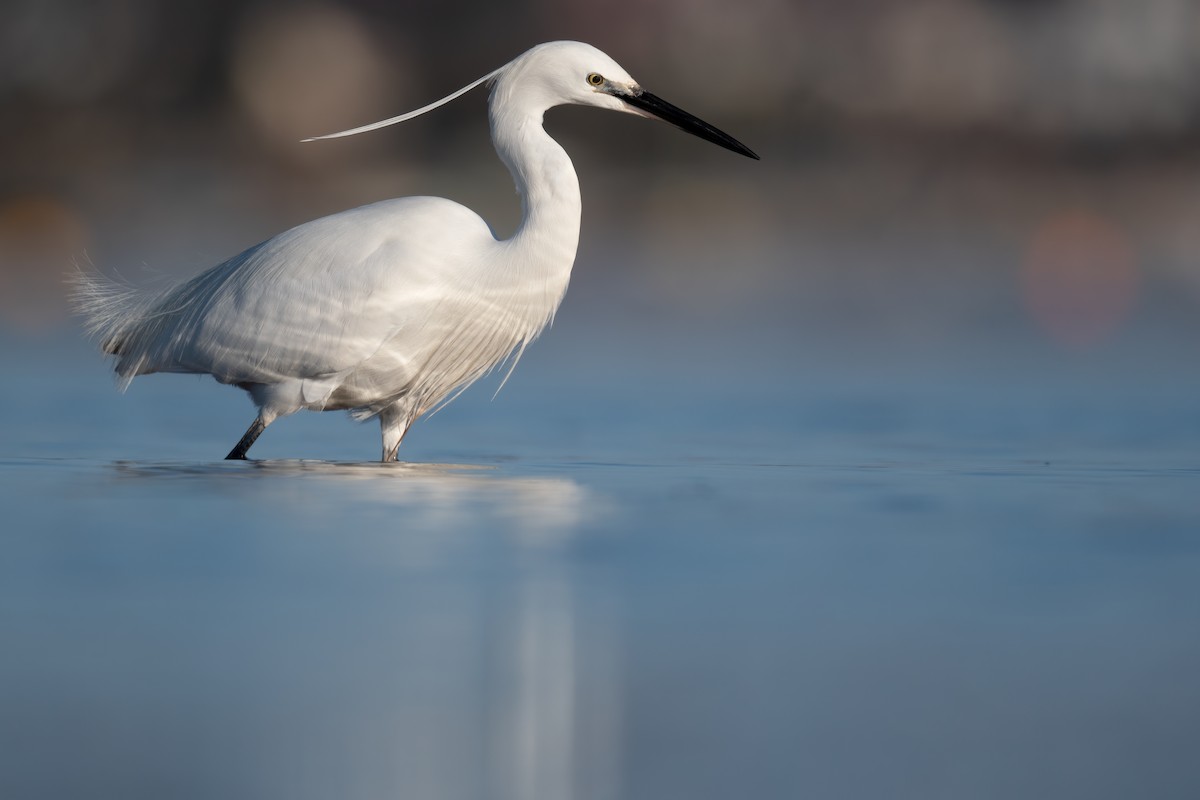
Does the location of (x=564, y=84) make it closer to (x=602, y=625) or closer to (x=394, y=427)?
(x=394, y=427)

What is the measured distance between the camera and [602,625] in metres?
2.84

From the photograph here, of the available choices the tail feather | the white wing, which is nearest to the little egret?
the white wing

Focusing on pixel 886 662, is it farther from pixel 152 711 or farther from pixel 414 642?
pixel 152 711

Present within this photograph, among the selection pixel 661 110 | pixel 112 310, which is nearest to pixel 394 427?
pixel 112 310

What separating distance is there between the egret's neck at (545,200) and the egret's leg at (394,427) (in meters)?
0.74

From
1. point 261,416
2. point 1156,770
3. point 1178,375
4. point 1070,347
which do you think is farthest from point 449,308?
point 1070,347

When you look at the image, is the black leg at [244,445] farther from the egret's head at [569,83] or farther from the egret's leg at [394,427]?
the egret's head at [569,83]

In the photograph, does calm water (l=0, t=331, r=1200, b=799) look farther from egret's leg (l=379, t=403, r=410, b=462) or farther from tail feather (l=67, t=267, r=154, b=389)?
tail feather (l=67, t=267, r=154, b=389)

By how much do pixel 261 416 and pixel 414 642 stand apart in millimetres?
2928

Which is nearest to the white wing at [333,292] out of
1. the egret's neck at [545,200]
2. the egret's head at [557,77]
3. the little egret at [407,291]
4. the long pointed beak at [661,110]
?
the little egret at [407,291]

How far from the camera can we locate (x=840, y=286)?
40.1 ft

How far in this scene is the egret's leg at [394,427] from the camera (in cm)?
566

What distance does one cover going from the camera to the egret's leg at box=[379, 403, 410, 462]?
566 cm

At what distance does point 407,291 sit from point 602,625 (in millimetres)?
2566
